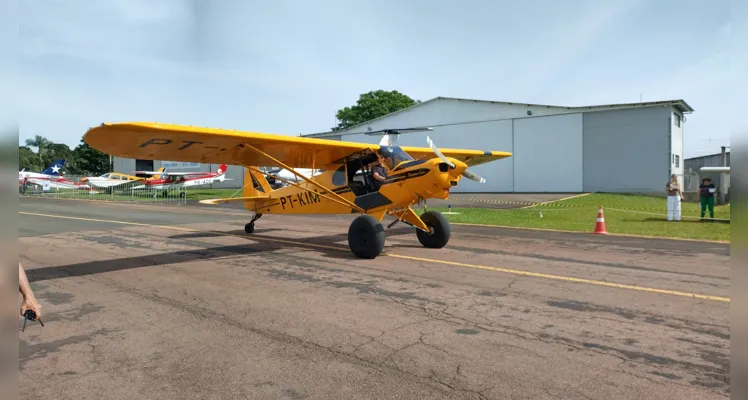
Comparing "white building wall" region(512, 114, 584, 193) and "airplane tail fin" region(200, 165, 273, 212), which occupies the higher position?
"white building wall" region(512, 114, 584, 193)

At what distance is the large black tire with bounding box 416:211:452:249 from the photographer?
9.95 metres

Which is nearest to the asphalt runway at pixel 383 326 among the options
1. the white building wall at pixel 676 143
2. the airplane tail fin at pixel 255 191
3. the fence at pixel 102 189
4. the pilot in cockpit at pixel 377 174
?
the pilot in cockpit at pixel 377 174

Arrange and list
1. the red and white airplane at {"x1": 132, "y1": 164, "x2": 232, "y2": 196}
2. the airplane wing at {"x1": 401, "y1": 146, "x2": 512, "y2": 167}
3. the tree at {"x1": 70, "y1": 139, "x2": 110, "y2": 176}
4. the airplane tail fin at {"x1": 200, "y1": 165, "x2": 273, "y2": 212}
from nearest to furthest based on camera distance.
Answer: the airplane wing at {"x1": 401, "y1": 146, "x2": 512, "y2": 167}
the airplane tail fin at {"x1": 200, "y1": 165, "x2": 273, "y2": 212}
the red and white airplane at {"x1": 132, "y1": 164, "x2": 232, "y2": 196}
the tree at {"x1": 70, "y1": 139, "x2": 110, "y2": 176}

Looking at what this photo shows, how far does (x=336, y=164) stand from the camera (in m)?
11.1

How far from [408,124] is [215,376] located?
4178 cm

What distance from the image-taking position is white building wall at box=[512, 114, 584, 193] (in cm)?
3578

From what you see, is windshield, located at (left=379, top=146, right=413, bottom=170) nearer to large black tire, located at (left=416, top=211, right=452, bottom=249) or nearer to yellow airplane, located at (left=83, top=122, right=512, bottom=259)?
yellow airplane, located at (left=83, top=122, right=512, bottom=259)

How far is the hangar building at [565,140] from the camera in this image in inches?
1297

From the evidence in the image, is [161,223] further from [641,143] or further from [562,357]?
[641,143]

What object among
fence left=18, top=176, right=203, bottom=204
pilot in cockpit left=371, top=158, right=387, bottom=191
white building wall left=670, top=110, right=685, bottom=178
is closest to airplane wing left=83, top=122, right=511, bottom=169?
pilot in cockpit left=371, top=158, right=387, bottom=191

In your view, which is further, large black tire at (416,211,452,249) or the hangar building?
the hangar building

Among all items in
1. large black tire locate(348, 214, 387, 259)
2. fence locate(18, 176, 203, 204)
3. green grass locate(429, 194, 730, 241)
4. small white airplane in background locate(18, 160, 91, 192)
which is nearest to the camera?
large black tire locate(348, 214, 387, 259)

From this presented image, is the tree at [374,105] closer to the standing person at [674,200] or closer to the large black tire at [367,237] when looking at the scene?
the standing person at [674,200]

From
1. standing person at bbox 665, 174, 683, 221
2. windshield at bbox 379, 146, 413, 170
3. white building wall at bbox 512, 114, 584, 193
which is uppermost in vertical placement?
white building wall at bbox 512, 114, 584, 193
